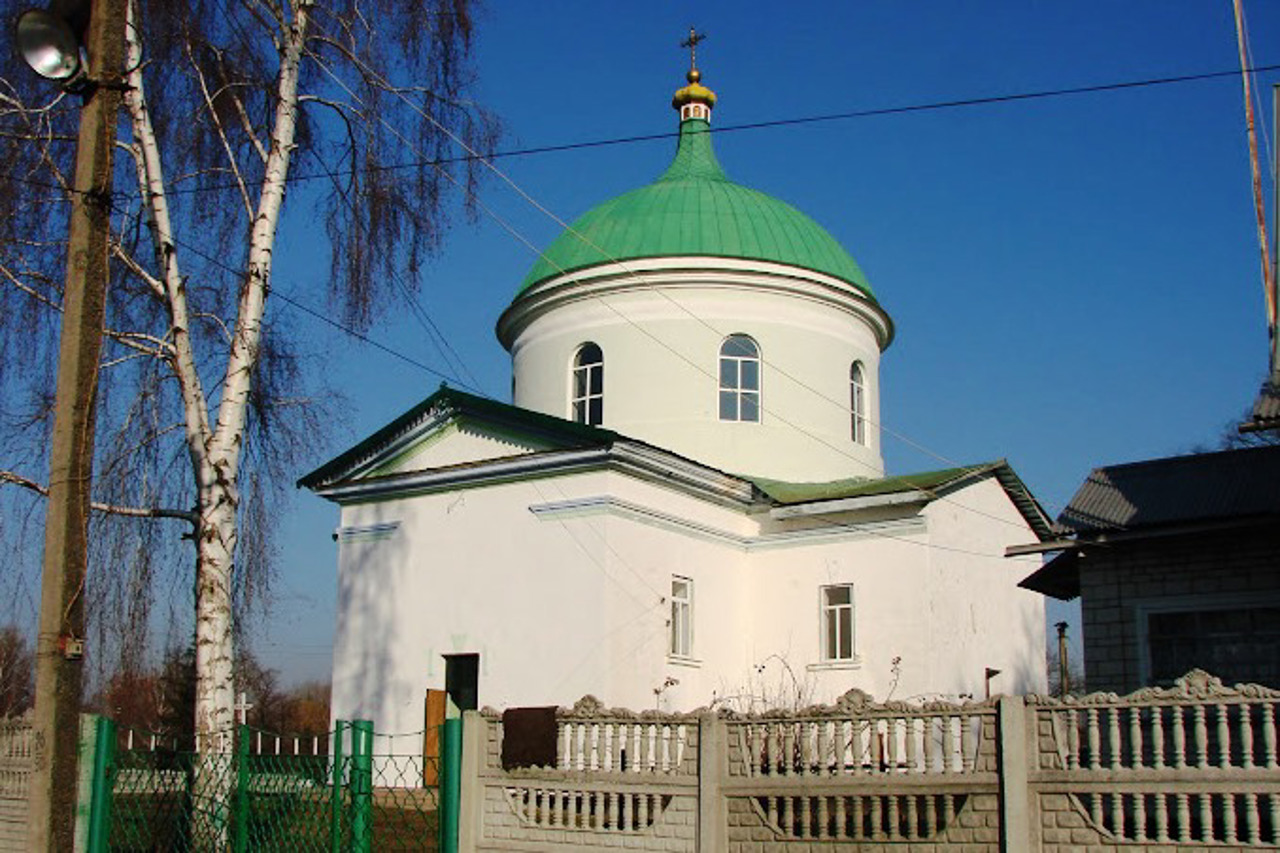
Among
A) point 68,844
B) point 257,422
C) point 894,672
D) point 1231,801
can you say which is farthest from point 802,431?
point 68,844

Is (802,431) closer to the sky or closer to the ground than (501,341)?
closer to the ground

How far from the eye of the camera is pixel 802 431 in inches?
887

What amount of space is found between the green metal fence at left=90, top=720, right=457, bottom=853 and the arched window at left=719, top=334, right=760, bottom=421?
39.4 ft

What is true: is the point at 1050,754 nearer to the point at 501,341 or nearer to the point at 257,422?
the point at 257,422

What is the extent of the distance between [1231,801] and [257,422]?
910 cm

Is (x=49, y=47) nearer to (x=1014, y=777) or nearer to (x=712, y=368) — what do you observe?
(x=1014, y=777)

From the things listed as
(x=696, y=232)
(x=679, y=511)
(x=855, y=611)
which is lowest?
(x=855, y=611)

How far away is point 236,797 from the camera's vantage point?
10.6m

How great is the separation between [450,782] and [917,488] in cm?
1048

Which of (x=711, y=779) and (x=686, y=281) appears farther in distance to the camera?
(x=686, y=281)

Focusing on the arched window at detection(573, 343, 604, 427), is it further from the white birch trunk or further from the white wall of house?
the white birch trunk

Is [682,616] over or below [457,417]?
below

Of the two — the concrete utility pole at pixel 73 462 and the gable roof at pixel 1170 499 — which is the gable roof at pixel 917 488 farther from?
the concrete utility pole at pixel 73 462

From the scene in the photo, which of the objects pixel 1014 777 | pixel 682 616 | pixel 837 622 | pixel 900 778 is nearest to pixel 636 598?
pixel 682 616
